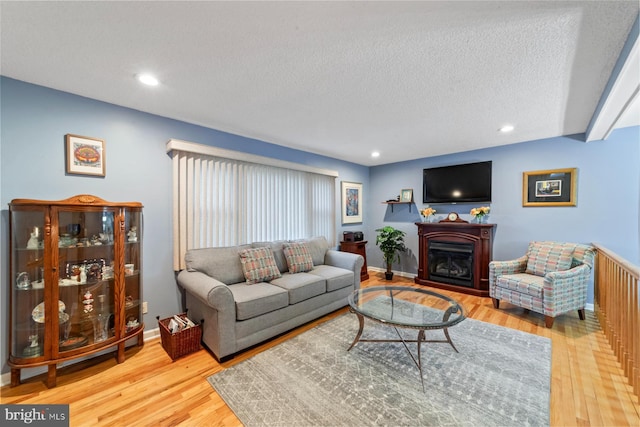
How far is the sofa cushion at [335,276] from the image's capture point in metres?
3.08

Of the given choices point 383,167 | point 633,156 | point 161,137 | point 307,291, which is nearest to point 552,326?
point 633,156

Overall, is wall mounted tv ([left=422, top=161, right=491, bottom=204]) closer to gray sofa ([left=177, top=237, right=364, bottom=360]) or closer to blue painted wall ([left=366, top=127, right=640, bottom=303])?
blue painted wall ([left=366, top=127, right=640, bottom=303])

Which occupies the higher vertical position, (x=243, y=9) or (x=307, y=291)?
(x=243, y=9)

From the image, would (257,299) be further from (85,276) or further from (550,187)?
(550,187)

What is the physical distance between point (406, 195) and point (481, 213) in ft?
4.38

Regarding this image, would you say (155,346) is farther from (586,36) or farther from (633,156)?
(633,156)

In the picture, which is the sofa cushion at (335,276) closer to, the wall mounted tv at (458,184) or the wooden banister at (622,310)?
the wall mounted tv at (458,184)

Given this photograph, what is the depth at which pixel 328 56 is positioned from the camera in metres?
1.66

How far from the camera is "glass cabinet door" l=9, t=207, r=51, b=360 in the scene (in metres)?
1.85

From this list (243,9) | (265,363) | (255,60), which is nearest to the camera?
(243,9)

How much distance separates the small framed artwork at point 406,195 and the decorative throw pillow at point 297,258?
8.10 feet

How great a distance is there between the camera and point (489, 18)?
4.37ft

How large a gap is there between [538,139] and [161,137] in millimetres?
4943

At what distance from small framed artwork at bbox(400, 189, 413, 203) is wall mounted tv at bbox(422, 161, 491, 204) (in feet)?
0.83
